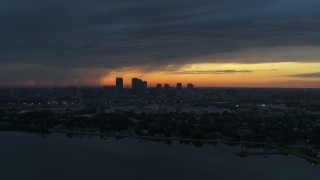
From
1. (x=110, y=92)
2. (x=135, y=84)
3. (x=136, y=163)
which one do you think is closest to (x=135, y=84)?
(x=135, y=84)

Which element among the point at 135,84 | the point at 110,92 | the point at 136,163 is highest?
the point at 135,84

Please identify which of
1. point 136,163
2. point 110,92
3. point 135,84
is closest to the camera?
point 136,163

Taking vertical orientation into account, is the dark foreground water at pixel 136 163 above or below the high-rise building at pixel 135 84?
below

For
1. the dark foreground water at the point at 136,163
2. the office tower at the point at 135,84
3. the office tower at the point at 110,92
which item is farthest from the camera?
the office tower at the point at 135,84

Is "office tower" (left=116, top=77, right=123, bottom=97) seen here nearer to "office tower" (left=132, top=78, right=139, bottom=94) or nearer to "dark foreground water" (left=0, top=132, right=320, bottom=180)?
"office tower" (left=132, top=78, right=139, bottom=94)

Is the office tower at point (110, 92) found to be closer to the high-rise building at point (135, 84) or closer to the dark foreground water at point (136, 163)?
the high-rise building at point (135, 84)

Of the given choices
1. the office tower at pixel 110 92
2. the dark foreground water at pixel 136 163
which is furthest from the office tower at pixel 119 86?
the dark foreground water at pixel 136 163

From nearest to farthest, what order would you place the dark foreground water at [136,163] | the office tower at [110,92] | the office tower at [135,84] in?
the dark foreground water at [136,163] → the office tower at [110,92] → the office tower at [135,84]

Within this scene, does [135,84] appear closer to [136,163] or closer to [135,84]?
[135,84]

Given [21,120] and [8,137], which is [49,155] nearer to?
[8,137]
